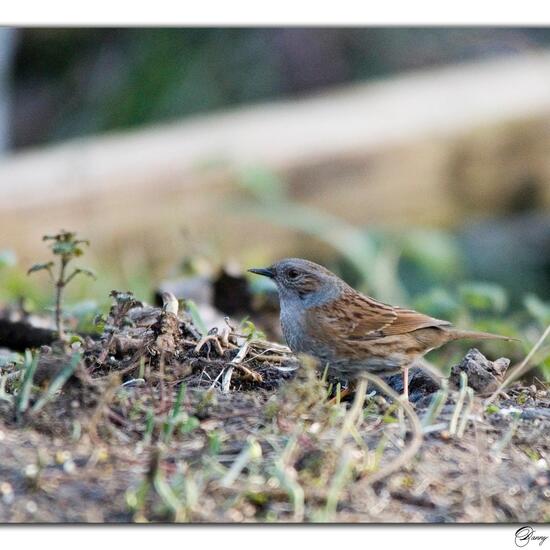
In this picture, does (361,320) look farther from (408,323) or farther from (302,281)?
(302,281)

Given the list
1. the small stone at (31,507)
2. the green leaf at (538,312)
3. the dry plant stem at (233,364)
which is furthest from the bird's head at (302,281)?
the small stone at (31,507)

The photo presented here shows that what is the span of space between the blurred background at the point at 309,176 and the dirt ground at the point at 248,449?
235 cm

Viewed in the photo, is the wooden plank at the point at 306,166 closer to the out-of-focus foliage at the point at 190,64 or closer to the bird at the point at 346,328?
the out-of-focus foliage at the point at 190,64

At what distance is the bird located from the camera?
17.0ft

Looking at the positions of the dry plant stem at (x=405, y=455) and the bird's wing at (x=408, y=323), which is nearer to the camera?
the dry plant stem at (x=405, y=455)

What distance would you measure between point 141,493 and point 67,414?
2.23 feet

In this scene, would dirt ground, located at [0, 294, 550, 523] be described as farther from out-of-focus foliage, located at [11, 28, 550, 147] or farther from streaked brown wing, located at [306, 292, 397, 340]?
out-of-focus foliage, located at [11, 28, 550, 147]

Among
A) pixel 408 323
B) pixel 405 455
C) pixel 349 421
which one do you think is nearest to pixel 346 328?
pixel 408 323

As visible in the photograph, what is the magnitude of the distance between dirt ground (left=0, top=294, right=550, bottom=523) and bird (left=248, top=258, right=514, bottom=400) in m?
0.39

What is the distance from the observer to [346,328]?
537 centimetres

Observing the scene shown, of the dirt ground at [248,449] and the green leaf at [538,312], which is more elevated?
the green leaf at [538,312]

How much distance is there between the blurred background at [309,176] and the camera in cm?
894
